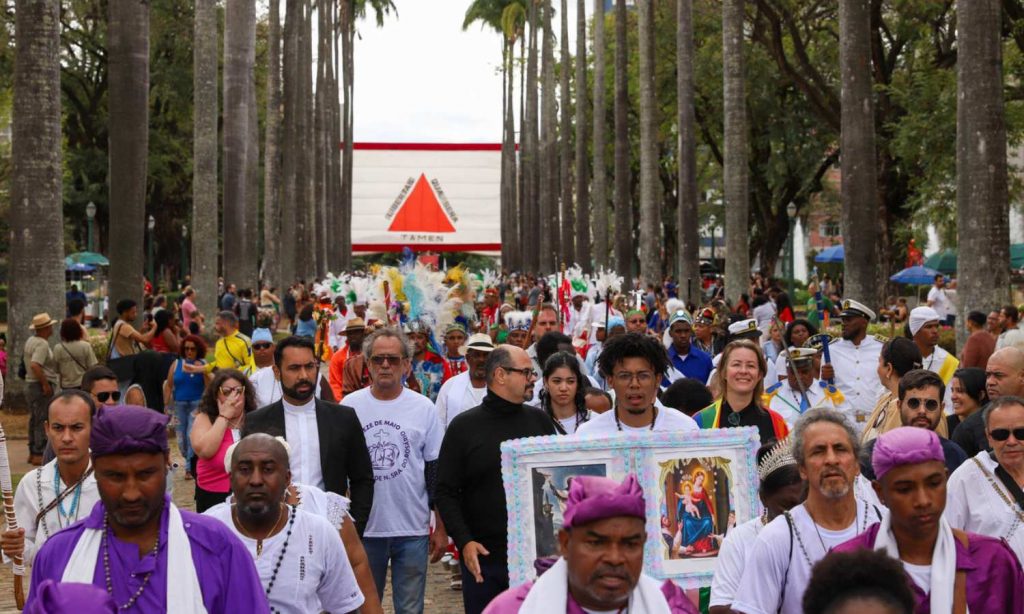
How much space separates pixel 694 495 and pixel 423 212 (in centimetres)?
7878

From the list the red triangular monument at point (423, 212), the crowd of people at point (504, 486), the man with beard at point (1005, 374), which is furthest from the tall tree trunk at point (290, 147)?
the man with beard at point (1005, 374)

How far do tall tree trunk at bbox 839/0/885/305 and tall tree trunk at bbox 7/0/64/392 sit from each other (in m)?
9.73

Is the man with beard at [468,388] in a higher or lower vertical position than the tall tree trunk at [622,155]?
lower

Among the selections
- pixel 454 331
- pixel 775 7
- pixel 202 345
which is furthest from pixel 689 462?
pixel 775 7

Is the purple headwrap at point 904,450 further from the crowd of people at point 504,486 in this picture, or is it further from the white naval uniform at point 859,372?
the white naval uniform at point 859,372

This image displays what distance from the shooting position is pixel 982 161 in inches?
674

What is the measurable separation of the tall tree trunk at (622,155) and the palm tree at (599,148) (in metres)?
4.35

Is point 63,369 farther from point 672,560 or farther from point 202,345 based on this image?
point 672,560

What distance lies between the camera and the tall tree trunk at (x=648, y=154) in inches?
1556

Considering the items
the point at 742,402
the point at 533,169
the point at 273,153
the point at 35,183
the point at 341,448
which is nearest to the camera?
the point at 341,448

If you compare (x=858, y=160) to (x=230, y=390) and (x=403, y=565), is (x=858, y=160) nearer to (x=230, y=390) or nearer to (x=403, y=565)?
(x=403, y=565)

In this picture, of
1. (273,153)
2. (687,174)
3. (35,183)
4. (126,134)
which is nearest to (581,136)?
(273,153)

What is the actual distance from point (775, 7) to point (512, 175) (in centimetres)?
6558

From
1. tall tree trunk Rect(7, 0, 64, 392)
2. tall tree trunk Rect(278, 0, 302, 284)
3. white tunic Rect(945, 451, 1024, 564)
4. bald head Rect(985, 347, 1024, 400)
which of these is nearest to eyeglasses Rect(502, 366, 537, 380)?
white tunic Rect(945, 451, 1024, 564)
